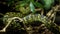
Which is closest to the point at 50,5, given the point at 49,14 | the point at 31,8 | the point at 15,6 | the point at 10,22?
the point at 49,14

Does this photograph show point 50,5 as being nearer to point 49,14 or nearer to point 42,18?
point 49,14

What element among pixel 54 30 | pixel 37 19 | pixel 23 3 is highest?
pixel 23 3

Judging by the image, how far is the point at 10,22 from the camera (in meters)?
1.41

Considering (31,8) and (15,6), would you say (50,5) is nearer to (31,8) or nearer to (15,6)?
(31,8)

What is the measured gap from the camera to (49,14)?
1671mm

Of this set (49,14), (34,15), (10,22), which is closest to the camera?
(10,22)

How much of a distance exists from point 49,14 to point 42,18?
197 mm

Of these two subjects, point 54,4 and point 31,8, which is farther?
point 54,4

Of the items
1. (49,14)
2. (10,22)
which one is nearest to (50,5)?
(49,14)

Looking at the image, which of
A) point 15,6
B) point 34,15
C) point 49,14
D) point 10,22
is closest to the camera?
point 10,22

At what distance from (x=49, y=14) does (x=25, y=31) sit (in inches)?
14.6

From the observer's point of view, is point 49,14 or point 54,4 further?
point 54,4

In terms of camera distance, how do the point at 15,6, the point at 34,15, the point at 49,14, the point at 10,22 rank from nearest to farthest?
the point at 10,22 → the point at 34,15 → the point at 49,14 → the point at 15,6

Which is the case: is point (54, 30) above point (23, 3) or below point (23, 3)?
below
